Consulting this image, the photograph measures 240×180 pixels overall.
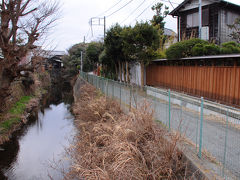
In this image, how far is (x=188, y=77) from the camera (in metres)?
10.5

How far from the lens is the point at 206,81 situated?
931 centimetres

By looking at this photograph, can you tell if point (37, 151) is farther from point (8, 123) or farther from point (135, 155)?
point (135, 155)

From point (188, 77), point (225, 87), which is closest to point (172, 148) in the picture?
point (225, 87)

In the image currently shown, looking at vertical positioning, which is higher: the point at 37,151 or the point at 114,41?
the point at 114,41

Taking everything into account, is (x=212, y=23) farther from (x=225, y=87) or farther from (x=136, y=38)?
(x=225, y=87)

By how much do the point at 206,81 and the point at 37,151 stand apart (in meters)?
8.46

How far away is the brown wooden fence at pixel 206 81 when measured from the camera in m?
7.92

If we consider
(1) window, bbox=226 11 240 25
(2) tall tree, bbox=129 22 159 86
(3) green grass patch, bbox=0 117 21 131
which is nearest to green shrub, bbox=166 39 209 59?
(2) tall tree, bbox=129 22 159 86

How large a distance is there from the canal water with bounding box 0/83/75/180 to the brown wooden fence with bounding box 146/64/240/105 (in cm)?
639

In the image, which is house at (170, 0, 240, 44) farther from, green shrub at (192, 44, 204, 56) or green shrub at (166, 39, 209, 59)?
green shrub at (192, 44, 204, 56)

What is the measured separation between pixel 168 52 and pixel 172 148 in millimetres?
7862

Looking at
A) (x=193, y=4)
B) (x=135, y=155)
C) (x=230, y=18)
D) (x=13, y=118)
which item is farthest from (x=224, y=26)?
(x=13, y=118)

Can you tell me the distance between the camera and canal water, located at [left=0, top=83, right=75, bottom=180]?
7.76 m

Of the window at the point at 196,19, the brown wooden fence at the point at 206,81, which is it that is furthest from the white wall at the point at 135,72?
the window at the point at 196,19
